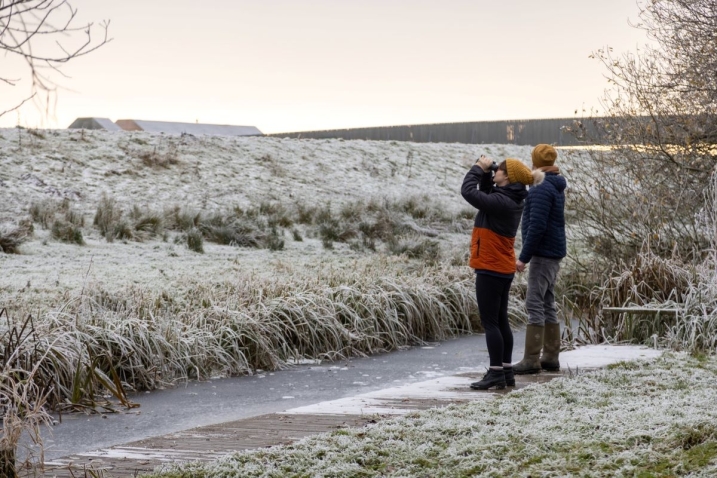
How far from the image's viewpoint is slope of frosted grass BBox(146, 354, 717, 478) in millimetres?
4152

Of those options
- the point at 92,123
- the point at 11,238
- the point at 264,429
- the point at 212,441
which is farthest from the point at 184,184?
the point at 92,123

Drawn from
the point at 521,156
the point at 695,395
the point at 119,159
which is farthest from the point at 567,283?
the point at 521,156

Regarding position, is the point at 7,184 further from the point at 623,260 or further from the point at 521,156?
the point at 521,156

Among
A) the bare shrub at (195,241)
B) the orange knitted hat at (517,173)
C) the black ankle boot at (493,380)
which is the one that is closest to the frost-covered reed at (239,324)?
the black ankle boot at (493,380)

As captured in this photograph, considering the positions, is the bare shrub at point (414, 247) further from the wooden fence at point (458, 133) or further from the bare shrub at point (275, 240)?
the wooden fence at point (458, 133)

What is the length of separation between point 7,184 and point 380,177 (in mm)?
10878

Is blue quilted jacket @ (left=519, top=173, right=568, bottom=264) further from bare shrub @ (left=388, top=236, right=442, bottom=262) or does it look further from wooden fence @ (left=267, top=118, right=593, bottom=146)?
wooden fence @ (left=267, top=118, right=593, bottom=146)

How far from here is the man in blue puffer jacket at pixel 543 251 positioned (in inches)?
265

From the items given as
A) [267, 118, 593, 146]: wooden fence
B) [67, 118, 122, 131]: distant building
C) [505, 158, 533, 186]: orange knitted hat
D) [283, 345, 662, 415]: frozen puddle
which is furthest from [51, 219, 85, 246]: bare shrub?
[67, 118, 122, 131]: distant building

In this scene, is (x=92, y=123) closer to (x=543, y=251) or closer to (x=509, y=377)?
(x=543, y=251)

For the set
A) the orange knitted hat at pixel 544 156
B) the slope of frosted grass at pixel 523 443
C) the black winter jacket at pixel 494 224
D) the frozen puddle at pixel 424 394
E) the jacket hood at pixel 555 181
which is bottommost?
the frozen puddle at pixel 424 394

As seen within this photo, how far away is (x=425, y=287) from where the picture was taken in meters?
10.8

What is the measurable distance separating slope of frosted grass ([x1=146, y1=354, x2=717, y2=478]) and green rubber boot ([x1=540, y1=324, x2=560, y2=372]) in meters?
1.34

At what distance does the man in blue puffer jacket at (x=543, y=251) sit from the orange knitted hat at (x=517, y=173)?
454 millimetres
